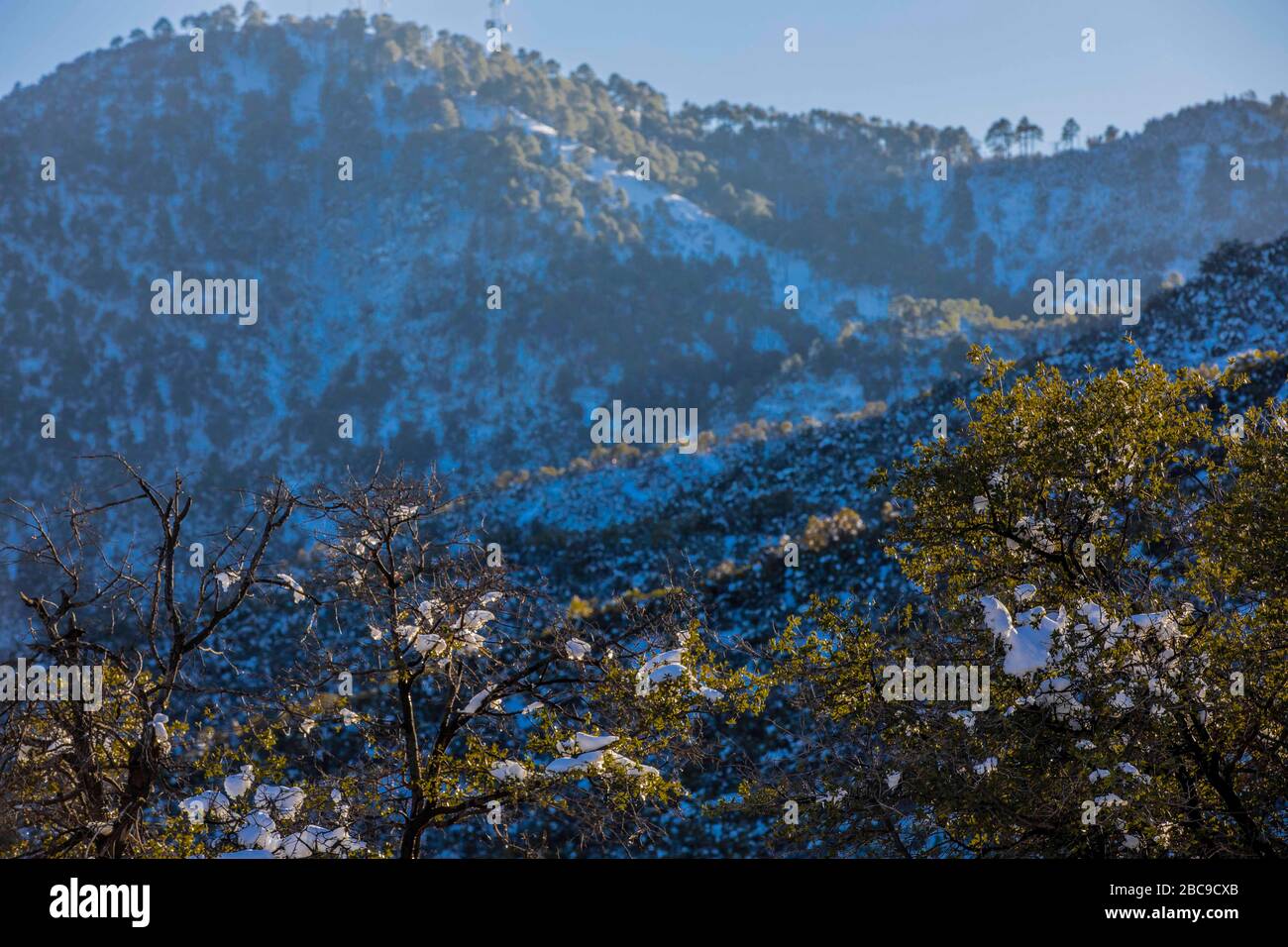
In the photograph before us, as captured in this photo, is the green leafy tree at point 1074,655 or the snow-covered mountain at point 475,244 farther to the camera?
the snow-covered mountain at point 475,244

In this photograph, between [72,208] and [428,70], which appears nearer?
[72,208]

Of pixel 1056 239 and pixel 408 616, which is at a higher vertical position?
pixel 1056 239

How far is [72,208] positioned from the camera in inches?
3605

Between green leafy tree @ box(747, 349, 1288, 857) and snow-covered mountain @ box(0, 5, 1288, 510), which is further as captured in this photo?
snow-covered mountain @ box(0, 5, 1288, 510)

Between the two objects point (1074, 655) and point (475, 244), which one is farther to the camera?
point (475, 244)

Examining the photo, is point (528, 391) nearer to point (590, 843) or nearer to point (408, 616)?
point (590, 843)

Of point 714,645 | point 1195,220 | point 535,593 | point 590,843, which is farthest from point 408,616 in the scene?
point 1195,220

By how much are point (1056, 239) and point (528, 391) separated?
164 ft

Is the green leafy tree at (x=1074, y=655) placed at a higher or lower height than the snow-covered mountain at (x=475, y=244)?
lower

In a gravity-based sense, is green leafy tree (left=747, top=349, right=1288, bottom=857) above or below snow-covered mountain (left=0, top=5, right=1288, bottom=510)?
below

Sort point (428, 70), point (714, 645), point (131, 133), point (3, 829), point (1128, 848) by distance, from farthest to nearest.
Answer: point (428, 70) < point (131, 133) < point (714, 645) < point (3, 829) < point (1128, 848)

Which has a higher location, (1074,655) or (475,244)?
(475,244)

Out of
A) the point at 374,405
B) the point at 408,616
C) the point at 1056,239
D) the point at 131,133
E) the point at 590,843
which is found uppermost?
the point at 131,133

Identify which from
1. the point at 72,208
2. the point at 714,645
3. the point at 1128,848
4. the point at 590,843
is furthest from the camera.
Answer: the point at 72,208
